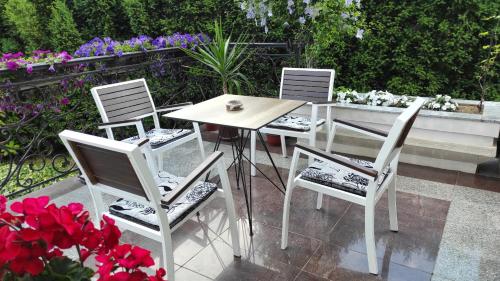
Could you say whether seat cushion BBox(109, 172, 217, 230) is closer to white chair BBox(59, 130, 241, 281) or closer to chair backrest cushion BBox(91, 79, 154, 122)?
white chair BBox(59, 130, 241, 281)

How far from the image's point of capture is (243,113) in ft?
8.44

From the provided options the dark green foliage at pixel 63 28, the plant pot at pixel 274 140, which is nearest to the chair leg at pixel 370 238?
the plant pot at pixel 274 140

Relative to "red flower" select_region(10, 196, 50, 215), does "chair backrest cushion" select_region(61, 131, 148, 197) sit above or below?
below

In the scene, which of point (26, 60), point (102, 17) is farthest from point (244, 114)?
point (102, 17)

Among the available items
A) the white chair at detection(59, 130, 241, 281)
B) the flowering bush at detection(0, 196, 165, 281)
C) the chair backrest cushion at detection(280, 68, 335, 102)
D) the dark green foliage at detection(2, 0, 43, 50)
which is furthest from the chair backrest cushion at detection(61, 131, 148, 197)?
the dark green foliage at detection(2, 0, 43, 50)

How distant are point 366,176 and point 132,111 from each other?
2127 mm

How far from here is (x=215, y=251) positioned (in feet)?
7.44

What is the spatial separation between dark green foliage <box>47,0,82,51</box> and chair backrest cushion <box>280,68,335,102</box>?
15.5 ft

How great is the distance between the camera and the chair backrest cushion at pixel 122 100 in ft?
9.50

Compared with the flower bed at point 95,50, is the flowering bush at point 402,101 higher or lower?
lower

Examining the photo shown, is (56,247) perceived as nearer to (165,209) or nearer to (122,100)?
(165,209)

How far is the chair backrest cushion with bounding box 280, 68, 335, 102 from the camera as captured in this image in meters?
3.26

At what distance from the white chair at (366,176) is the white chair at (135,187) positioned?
547 millimetres

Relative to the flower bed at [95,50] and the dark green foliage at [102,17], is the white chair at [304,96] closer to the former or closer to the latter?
the flower bed at [95,50]
